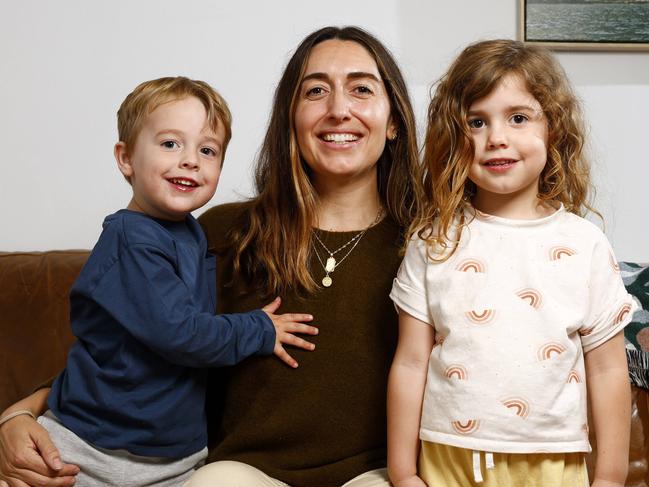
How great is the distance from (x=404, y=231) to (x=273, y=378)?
0.46 meters

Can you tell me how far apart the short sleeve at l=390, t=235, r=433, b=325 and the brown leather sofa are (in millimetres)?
1116

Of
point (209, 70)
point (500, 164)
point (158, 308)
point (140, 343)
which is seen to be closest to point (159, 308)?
point (158, 308)

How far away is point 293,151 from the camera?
183 cm

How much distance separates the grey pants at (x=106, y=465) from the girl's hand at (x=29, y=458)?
0.06 ft

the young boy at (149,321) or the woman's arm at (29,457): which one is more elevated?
the young boy at (149,321)

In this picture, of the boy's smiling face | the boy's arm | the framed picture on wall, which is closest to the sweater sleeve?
the boy's arm

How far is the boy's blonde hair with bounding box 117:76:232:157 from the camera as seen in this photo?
5.11ft

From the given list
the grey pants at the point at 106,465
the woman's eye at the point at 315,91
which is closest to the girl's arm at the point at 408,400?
the grey pants at the point at 106,465

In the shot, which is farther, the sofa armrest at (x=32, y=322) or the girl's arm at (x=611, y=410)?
the sofa armrest at (x=32, y=322)

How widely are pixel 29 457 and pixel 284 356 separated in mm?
562

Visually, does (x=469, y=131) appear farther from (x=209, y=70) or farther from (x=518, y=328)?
(x=209, y=70)

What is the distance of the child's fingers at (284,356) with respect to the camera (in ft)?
5.56

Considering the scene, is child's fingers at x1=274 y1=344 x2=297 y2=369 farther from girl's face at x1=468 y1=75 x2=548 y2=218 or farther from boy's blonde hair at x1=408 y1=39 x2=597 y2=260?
girl's face at x1=468 y1=75 x2=548 y2=218

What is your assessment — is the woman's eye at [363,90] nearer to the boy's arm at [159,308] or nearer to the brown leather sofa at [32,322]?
the boy's arm at [159,308]
